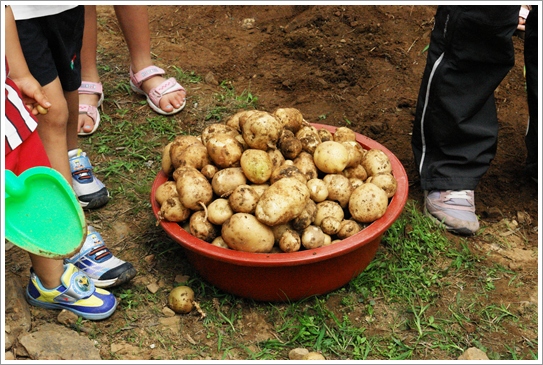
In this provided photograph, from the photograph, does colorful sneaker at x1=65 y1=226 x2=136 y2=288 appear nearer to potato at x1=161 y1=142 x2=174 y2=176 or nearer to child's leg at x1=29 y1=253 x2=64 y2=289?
child's leg at x1=29 y1=253 x2=64 y2=289

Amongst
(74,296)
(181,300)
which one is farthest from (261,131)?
(74,296)

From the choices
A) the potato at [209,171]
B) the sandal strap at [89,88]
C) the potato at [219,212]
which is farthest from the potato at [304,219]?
the sandal strap at [89,88]

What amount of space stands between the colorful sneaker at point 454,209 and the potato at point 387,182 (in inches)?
19.1

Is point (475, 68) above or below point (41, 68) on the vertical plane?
below

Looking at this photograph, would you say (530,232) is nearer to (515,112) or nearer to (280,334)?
(515,112)

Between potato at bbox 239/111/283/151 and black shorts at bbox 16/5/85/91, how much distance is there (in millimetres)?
716

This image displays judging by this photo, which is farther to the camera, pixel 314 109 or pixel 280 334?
pixel 314 109

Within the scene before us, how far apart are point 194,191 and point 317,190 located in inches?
17.1

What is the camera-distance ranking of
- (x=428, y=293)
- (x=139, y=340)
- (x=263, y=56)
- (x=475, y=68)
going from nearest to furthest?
(x=139, y=340) → (x=428, y=293) → (x=475, y=68) → (x=263, y=56)

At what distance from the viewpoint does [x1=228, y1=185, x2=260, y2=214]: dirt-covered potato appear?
7.08ft

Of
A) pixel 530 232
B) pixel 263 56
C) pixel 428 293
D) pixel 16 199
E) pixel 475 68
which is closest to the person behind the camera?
pixel 16 199

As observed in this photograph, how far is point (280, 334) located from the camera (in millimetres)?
2240

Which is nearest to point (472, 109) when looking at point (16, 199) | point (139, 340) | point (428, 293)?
point (428, 293)

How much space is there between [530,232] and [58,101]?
202 centimetres
